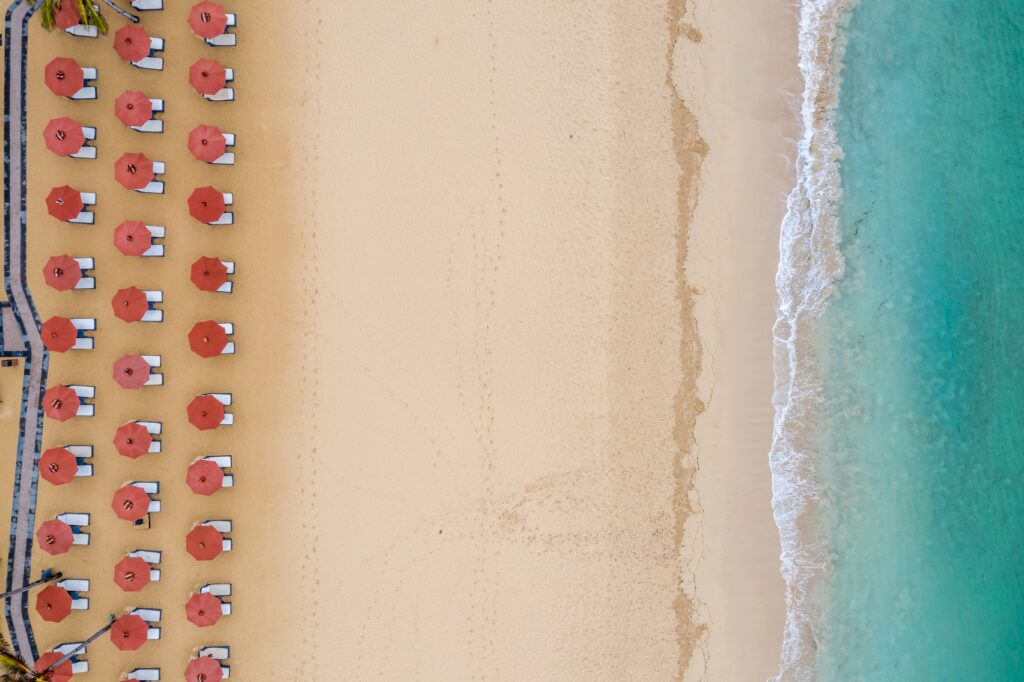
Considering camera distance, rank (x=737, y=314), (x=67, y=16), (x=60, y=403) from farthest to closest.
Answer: (x=737, y=314) < (x=67, y=16) < (x=60, y=403)

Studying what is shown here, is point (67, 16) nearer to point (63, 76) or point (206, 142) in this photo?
point (63, 76)

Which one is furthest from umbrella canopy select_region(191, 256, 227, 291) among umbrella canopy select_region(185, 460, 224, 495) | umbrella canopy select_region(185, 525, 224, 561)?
umbrella canopy select_region(185, 525, 224, 561)

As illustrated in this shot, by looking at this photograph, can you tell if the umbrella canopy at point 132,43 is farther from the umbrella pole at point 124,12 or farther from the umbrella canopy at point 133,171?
the umbrella canopy at point 133,171

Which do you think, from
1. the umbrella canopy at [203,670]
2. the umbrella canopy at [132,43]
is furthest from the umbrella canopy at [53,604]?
the umbrella canopy at [132,43]

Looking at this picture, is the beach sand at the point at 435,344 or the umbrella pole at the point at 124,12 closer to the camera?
the umbrella pole at the point at 124,12

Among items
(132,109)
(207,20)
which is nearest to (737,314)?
(207,20)
